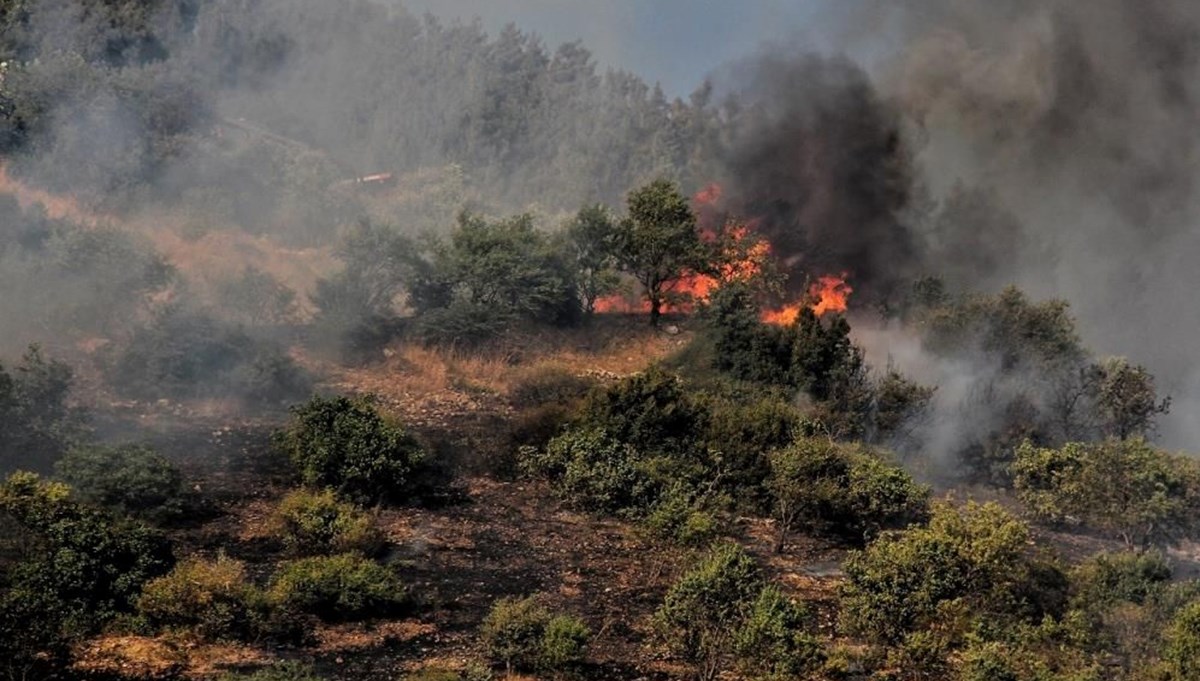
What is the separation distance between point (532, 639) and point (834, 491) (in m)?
11.5

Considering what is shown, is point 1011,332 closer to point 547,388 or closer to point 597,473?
point 547,388

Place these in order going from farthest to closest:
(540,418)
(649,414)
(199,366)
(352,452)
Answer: (199,366), (540,418), (649,414), (352,452)

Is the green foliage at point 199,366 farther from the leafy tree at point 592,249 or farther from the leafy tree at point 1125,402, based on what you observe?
the leafy tree at point 1125,402

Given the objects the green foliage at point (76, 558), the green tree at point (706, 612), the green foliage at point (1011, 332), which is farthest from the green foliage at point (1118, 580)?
the green foliage at point (76, 558)

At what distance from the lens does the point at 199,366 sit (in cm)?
3409

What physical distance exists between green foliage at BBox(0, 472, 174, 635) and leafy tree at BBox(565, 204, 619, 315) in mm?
26577

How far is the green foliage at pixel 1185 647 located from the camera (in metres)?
17.8

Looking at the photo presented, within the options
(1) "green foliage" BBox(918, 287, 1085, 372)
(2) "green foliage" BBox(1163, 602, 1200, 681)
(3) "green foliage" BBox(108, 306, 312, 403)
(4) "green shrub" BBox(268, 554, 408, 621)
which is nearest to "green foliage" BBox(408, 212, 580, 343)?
(3) "green foliage" BBox(108, 306, 312, 403)

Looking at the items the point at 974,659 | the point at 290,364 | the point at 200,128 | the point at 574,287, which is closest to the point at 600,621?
the point at 974,659

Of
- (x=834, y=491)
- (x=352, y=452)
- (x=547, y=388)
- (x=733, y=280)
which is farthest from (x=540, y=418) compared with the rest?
(x=733, y=280)

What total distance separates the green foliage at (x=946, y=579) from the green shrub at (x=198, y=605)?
11386mm

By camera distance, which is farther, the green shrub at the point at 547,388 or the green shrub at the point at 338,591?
the green shrub at the point at 547,388

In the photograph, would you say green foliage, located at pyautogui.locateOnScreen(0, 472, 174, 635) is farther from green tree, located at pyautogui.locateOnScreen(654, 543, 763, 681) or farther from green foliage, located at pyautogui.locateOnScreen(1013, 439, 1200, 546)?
green foliage, located at pyautogui.locateOnScreen(1013, 439, 1200, 546)

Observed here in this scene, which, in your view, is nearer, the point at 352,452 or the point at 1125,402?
the point at 352,452
